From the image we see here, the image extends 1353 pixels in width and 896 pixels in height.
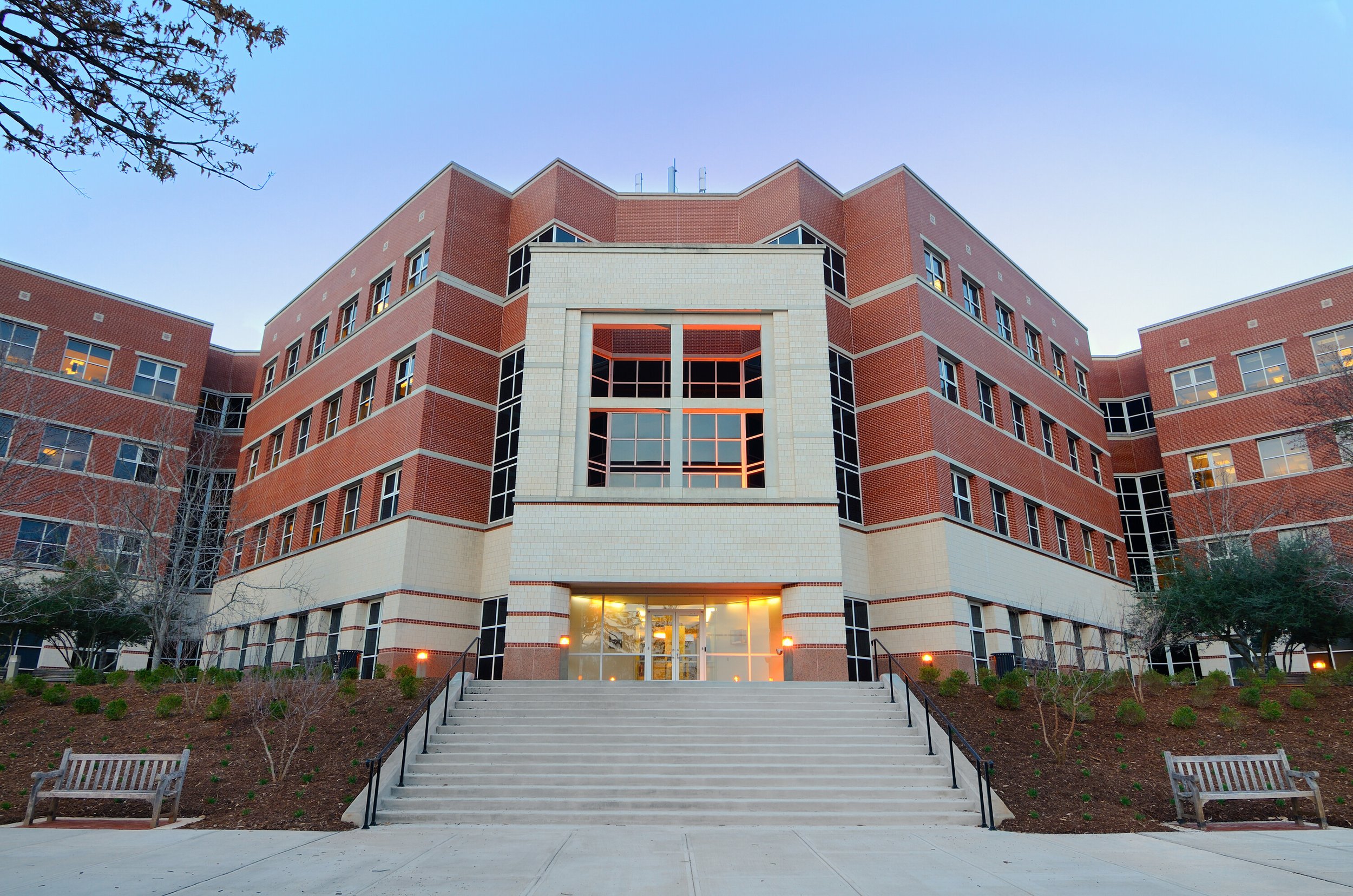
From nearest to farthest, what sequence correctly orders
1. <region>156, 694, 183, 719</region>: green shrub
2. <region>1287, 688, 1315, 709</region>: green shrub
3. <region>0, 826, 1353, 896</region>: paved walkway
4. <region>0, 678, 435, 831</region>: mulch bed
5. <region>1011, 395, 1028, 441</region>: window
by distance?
<region>0, 826, 1353, 896</region>: paved walkway → <region>0, 678, 435, 831</region>: mulch bed → <region>1287, 688, 1315, 709</region>: green shrub → <region>156, 694, 183, 719</region>: green shrub → <region>1011, 395, 1028, 441</region>: window

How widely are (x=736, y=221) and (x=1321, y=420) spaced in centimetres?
2173

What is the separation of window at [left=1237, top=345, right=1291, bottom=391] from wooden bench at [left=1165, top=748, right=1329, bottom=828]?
93.6 ft

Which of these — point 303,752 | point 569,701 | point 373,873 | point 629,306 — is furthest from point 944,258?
point 373,873

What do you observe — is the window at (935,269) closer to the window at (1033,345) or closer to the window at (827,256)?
the window at (827,256)

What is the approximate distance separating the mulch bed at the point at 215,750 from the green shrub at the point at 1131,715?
46.6 feet

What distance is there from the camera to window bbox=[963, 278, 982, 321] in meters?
31.4

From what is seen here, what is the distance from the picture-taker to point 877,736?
15.0 metres

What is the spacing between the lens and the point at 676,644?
23.7m

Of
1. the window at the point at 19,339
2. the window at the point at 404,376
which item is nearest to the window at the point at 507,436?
the window at the point at 404,376

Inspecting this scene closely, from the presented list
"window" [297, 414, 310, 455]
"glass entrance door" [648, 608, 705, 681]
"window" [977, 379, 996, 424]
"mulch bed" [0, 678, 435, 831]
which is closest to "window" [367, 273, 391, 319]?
"window" [297, 414, 310, 455]

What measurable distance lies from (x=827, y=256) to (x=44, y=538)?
3012 cm

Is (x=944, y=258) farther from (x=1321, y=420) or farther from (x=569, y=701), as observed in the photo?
(x=569, y=701)

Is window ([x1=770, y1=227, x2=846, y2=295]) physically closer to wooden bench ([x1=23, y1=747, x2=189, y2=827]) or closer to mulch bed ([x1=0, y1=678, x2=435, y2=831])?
mulch bed ([x1=0, y1=678, x2=435, y2=831])

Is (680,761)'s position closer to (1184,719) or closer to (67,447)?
(1184,719)
